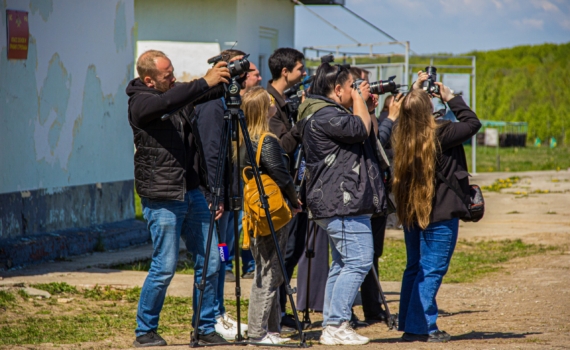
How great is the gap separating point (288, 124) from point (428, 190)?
4.72 ft

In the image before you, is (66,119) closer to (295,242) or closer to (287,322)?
(295,242)

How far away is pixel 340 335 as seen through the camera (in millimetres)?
4598

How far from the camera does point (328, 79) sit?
4.78 m

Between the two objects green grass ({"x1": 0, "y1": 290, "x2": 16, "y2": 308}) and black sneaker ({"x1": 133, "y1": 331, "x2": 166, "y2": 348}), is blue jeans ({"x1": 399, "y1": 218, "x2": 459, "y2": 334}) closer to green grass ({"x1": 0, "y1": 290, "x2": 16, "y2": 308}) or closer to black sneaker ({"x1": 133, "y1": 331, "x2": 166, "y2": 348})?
black sneaker ({"x1": 133, "y1": 331, "x2": 166, "y2": 348})

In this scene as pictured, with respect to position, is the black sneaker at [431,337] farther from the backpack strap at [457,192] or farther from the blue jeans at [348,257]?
the backpack strap at [457,192]

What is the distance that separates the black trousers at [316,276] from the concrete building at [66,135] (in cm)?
293

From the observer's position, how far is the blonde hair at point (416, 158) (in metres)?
4.86

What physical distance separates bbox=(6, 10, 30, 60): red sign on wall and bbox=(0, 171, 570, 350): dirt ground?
2128 mm

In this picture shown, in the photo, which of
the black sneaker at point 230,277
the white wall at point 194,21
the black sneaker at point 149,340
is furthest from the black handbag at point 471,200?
the white wall at point 194,21

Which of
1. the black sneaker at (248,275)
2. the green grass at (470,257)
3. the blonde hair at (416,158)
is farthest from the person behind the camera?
A: the green grass at (470,257)

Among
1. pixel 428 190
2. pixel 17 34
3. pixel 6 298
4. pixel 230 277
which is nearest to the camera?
pixel 428 190

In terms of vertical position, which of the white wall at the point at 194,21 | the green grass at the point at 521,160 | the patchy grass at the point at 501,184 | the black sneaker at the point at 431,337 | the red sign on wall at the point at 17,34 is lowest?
the black sneaker at the point at 431,337

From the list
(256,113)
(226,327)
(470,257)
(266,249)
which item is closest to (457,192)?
(266,249)

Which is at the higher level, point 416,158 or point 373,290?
point 416,158
